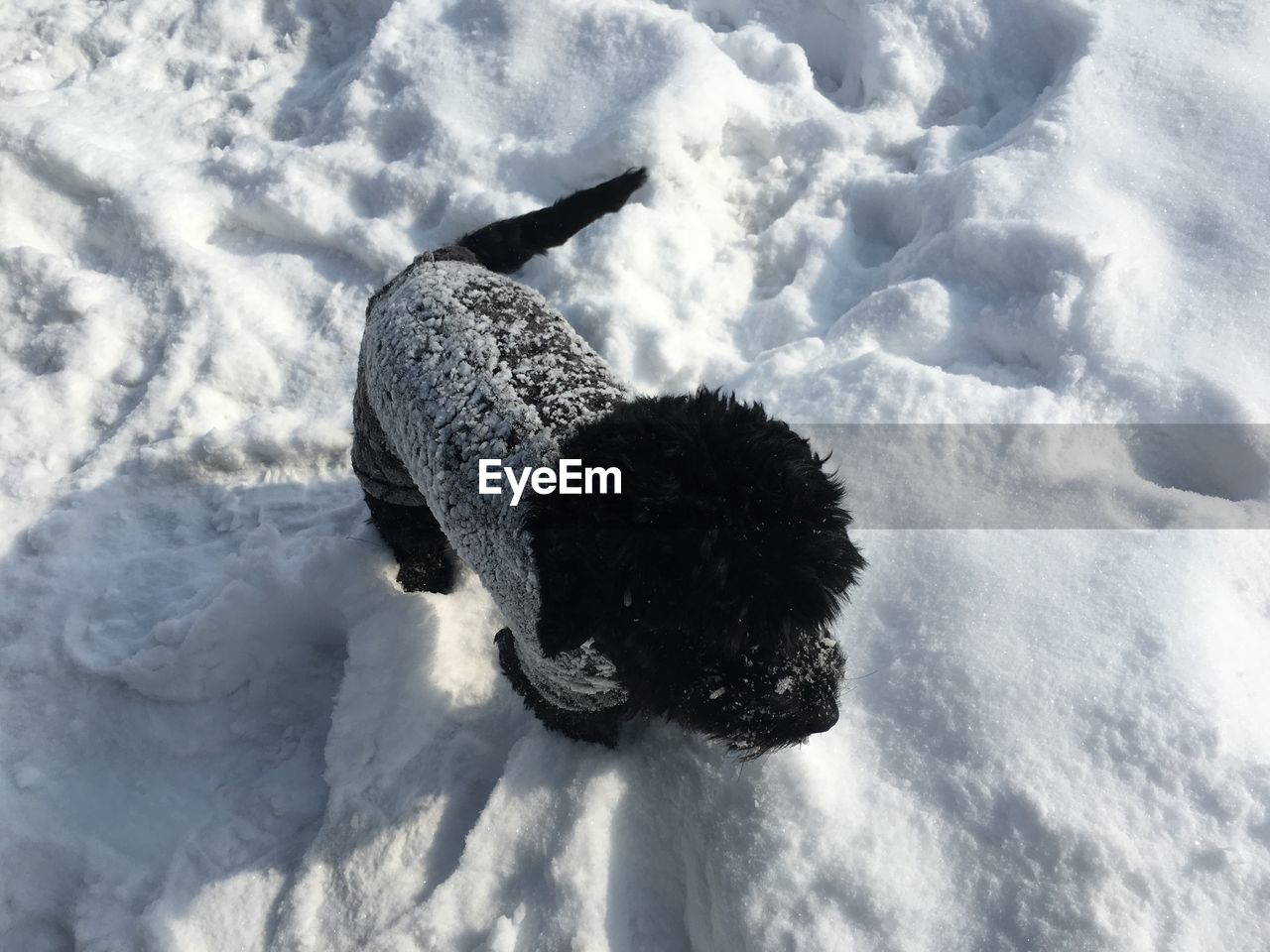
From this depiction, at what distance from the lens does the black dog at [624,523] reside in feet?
5.22

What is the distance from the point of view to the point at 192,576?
9.51 feet

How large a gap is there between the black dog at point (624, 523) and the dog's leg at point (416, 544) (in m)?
0.45

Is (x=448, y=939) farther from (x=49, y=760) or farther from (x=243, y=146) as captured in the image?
(x=243, y=146)

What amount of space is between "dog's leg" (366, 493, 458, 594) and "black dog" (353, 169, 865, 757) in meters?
0.45

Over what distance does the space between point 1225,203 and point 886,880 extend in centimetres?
268

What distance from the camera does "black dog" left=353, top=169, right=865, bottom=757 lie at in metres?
1.59

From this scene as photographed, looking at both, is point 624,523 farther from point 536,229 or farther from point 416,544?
point 536,229

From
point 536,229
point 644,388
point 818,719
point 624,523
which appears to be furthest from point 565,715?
point 536,229

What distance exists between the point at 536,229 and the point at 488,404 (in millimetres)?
1047

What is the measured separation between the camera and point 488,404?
190 cm

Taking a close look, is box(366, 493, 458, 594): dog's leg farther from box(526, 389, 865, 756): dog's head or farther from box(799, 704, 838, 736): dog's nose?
box(799, 704, 838, 736): dog's nose

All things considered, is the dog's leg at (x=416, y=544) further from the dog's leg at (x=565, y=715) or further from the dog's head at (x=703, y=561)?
the dog's head at (x=703, y=561)

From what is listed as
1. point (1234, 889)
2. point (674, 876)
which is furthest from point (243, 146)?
point (1234, 889)

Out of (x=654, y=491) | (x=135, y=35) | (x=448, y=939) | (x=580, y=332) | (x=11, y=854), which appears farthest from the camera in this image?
(x=135, y=35)
